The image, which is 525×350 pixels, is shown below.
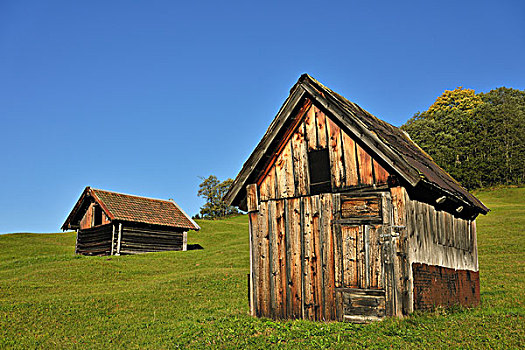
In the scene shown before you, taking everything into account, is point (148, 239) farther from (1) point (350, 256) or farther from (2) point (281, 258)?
(1) point (350, 256)

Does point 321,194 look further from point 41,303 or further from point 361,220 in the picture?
point 41,303

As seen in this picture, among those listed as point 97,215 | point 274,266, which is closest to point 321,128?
point 274,266

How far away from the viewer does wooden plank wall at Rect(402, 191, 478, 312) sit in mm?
12977

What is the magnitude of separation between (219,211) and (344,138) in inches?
4161

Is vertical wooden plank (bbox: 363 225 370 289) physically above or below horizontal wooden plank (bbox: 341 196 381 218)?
below

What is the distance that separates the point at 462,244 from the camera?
17.1 metres

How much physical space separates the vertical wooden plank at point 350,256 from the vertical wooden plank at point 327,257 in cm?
39

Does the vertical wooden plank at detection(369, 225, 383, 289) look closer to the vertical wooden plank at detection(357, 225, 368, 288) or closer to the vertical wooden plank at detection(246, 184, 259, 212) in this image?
the vertical wooden plank at detection(357, 225, 368, 288)

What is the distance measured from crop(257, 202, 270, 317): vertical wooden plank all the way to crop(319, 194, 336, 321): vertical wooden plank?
6.64 feet

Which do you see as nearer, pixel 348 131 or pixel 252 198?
pixel 348 131

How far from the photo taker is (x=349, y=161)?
45.7 ft

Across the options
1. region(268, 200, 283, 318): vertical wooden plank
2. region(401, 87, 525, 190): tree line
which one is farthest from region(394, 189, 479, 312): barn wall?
region(401, 87, 525, 190): tree line

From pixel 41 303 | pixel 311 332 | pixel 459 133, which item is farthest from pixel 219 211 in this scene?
pixel 311 332

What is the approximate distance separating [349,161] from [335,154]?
520 mm
